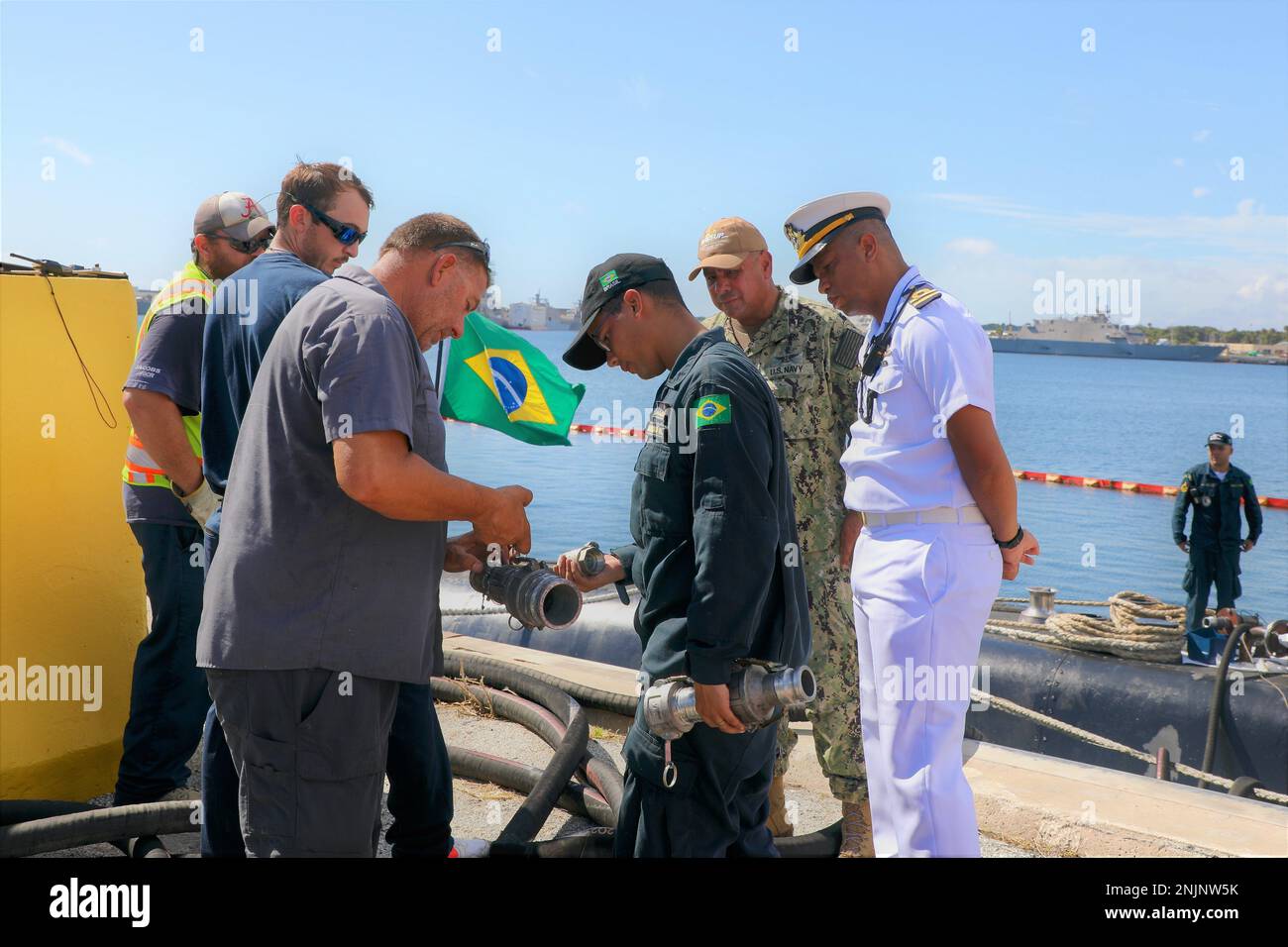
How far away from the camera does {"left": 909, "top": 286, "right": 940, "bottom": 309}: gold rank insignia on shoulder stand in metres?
3.20

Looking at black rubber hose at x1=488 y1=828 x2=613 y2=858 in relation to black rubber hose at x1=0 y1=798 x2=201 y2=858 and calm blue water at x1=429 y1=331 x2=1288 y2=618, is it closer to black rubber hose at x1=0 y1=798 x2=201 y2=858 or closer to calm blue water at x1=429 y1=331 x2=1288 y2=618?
black rubber hose at x1=0 y1=798 x2=201 y2=858

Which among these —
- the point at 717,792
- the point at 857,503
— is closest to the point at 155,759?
the point at 717,792

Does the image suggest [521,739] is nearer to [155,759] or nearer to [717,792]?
[155,759]

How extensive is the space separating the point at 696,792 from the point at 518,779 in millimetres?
1641

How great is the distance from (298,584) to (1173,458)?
53.6 m

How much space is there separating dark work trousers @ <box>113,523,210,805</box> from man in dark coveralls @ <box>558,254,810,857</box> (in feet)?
6.09

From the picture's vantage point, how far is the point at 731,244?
4.16 metres

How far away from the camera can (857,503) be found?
329 cm

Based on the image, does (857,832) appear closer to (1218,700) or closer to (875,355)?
(875,355)

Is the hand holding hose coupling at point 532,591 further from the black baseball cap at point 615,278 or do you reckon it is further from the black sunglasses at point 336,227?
the black sunglasses at point 336,227

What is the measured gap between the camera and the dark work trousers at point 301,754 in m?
2.52

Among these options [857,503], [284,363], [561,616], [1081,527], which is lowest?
[1081,527]

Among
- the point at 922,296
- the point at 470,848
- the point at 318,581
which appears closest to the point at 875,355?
the point at 922,296
